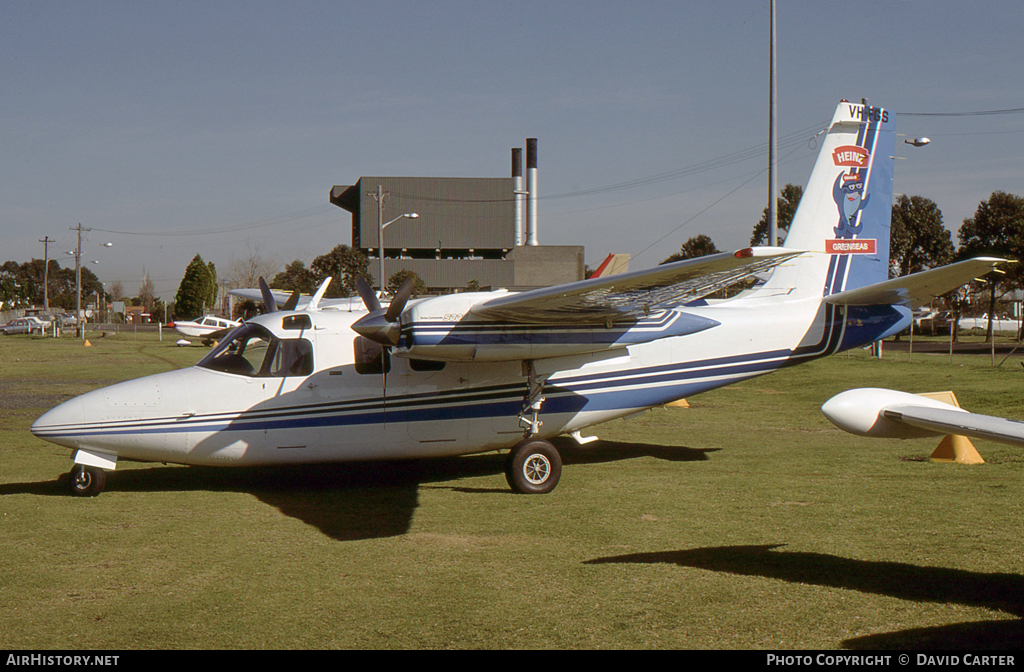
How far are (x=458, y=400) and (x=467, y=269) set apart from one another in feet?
279

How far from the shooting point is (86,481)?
10.1m

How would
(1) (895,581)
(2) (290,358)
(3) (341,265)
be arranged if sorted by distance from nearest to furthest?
(1) (895,581), (2) (290,358), (3) (341,265)

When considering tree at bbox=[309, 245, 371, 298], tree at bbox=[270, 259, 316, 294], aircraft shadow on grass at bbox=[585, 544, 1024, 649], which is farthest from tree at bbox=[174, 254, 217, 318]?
aircraft shadow on grass at bbox=[585, 544, 1024, 649]

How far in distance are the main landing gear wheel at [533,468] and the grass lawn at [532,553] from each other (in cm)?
29

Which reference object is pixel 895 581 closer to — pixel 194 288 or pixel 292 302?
pixel 292 302

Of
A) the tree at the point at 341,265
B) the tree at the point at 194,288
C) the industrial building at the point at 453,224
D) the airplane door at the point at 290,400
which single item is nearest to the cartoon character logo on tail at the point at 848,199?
the airplane door at the point at 290,400

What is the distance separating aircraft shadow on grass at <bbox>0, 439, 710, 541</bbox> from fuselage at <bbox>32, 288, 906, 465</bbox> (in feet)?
2.04

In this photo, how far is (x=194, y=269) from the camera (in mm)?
89375

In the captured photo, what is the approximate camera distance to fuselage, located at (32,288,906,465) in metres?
10.1

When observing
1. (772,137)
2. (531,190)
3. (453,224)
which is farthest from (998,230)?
(453,224)

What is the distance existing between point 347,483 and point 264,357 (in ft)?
7.60

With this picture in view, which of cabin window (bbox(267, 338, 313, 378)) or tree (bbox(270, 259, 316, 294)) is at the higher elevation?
tree (bbox(270, 259, 316, 294))

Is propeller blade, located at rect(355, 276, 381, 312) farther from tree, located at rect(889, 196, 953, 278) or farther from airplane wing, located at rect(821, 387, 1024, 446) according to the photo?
tree, located at rect(889, 196, 953, 278)

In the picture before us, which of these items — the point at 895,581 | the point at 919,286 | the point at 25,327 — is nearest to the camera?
the point at 895,581
